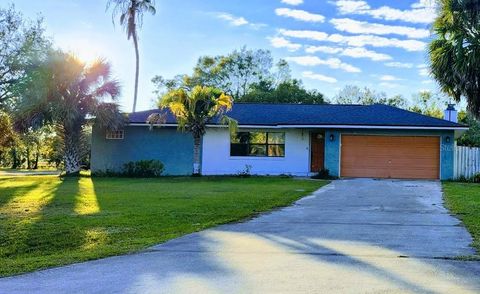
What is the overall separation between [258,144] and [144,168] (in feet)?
18.8

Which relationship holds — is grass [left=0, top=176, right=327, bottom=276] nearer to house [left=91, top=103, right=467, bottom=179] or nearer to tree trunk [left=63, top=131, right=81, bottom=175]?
Result: house [left=91, top=103, right=467, bottom=179]

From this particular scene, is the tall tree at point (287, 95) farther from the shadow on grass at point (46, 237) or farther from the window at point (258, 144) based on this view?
the shadow on grass at point (46, 237)

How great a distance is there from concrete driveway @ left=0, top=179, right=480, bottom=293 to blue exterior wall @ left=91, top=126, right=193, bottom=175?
16.3 meters

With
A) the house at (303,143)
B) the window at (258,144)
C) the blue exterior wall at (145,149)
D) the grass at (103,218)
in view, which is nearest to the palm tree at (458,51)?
the house at (303,143)

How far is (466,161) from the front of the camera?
23.6 m

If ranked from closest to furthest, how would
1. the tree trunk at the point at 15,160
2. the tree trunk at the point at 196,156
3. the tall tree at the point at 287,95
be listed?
the tree trunk at the point at 196,156 → the tall tree at the point at 287,95 → the tree trunk at the point at 15,160

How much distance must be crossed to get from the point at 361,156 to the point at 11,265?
63.9 ft

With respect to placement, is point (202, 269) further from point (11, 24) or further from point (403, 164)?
point (11, 24)

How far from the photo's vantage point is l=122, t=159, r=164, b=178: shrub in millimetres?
25172

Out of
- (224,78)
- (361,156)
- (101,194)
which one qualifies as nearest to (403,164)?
(361,156)

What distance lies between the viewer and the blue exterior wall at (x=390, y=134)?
23.1 m

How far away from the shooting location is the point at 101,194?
15281mm

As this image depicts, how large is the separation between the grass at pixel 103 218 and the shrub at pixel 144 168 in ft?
27.6

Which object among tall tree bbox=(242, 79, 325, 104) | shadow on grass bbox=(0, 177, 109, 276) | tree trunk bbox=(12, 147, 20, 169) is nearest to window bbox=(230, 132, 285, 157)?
shadow on grass bbox=(0, 177, 109, 276)
